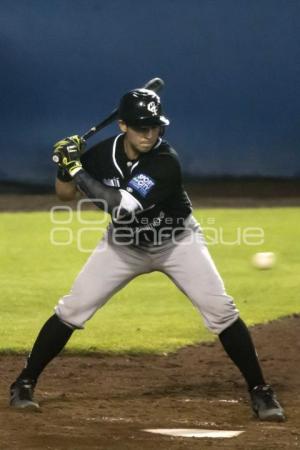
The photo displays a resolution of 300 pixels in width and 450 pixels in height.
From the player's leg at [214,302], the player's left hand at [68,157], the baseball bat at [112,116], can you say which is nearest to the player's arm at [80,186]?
the player's left hand at [68,157]

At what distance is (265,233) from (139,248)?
8.61 m

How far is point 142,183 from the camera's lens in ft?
15.4

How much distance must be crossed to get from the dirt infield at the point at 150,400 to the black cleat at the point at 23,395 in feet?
0.19

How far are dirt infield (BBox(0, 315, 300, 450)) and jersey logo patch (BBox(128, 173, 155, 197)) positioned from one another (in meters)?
1.07

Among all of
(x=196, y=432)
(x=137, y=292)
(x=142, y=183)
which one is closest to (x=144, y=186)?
(x=142, y=183)

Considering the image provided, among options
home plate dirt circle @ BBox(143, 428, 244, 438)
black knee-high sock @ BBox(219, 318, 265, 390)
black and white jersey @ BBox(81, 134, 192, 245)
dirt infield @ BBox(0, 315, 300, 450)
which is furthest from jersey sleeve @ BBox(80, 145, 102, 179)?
home plate dirt circle @ BBox(143, 428, 244, 438)

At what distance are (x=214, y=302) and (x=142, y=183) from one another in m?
0.68

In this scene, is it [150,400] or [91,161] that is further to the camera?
[150,400]

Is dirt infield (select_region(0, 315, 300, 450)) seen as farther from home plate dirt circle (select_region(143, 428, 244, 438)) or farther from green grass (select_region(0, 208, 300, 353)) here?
green grass (select_region(0, 208, 300, 353))

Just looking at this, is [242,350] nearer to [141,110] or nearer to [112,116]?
[141,110]

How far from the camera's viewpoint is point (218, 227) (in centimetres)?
1423

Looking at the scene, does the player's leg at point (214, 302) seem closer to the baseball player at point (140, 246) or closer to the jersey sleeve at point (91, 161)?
the baseball player at point (140, 246)

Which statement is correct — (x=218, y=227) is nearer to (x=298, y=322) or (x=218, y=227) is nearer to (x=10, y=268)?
(x=10, y=268)

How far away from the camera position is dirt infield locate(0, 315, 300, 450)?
4188 millimetres
